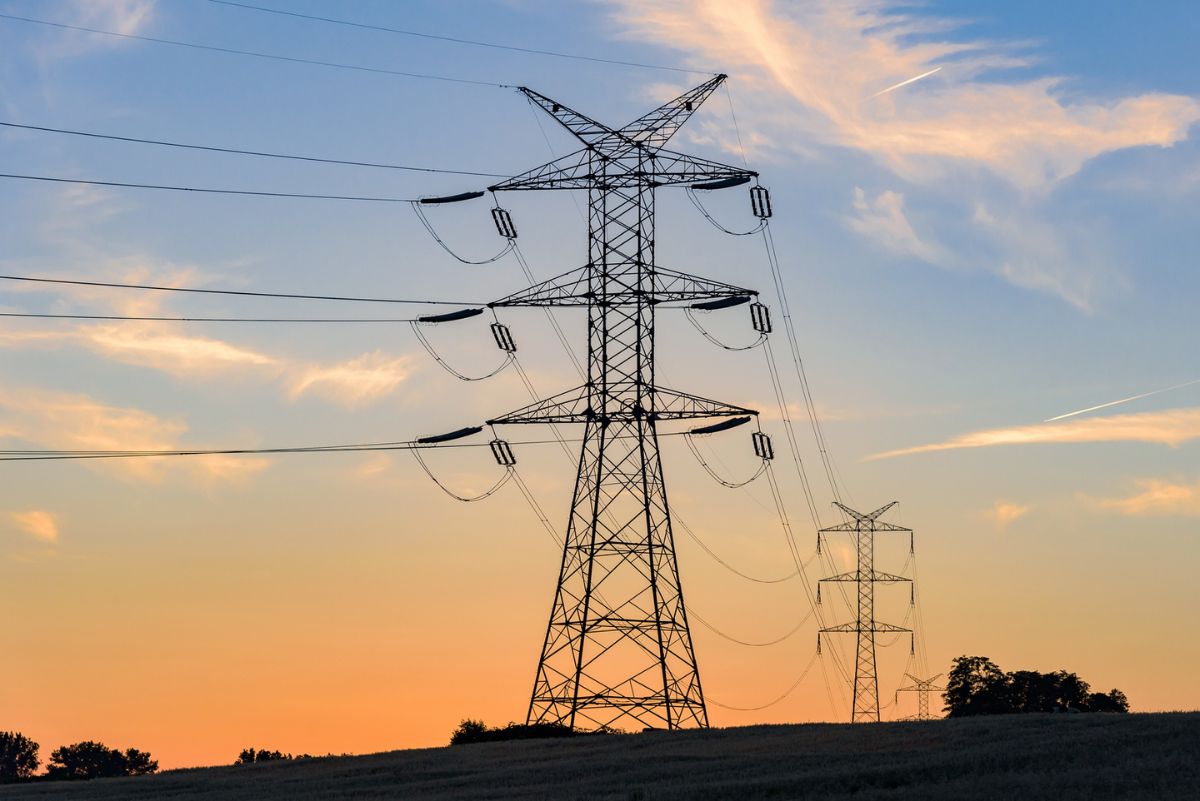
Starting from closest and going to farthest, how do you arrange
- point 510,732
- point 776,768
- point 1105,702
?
1. point 776,768
2. point 510,732
3. point 1105,702

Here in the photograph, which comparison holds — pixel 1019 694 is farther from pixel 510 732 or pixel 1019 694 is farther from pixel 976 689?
pixel 510 732

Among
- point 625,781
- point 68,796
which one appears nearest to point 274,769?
point 68,796

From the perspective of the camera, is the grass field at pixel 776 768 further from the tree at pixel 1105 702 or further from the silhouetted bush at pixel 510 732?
the tree at pixel 1105 702

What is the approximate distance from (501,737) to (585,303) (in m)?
22.5

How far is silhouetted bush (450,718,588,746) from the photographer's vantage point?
76.2 meters

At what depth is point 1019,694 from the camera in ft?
585

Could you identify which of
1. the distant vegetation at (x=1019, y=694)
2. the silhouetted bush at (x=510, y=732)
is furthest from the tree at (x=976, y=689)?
the silhouetted bush at (x=510, y=732)

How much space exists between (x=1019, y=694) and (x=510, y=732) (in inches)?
4425

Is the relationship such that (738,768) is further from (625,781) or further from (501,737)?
(501,737)

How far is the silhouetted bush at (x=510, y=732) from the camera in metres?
76.2

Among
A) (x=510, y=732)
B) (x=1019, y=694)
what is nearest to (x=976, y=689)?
(x=1019, y=694)

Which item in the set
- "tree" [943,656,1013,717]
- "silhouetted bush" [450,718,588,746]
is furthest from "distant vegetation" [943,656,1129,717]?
"silhouetted bush" [450,718,588,746]

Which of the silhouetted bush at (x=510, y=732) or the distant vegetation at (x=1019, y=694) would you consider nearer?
the silhouetted bush at (x=510, y=732)

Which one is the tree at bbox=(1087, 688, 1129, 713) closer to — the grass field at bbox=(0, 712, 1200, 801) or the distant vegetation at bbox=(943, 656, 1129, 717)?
the distant vegetation at bbox=(943, 656, 1129, 717)
